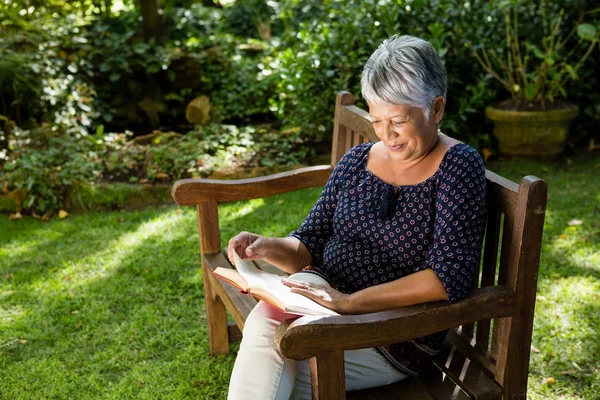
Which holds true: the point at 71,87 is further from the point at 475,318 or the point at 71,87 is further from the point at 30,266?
the point at 475,318

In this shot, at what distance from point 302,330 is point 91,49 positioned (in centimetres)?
628

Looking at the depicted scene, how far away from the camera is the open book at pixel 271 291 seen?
206cm

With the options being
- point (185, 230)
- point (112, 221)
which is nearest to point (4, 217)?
point (112, 221)

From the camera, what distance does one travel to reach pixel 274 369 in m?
2.16

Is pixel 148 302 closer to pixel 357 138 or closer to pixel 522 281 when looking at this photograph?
pixel 357 138

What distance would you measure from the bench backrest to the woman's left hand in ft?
1.67

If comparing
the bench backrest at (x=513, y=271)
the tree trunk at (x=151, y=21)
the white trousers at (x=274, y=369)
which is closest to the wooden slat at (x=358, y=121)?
the bench backrest at (x=513, y=271)

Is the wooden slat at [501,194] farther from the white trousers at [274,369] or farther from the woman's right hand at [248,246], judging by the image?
the woman's right hand at [248,246]

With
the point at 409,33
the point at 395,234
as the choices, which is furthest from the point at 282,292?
the point at 409,33

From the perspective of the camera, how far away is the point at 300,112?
6.39 meters

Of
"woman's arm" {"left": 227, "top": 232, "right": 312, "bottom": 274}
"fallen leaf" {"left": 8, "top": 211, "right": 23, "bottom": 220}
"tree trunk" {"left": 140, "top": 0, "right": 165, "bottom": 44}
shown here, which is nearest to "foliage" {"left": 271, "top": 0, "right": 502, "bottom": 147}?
"tree trunk" {"left": 140, "top": 0, "right": 165, "bottom": 44}

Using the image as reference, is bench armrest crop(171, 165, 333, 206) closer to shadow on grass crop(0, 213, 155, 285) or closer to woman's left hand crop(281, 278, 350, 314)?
woman's left hand crop(281, 278, 350, 314)

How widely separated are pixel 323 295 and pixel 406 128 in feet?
2.04

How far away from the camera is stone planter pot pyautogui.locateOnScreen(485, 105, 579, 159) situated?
19.6 feet
